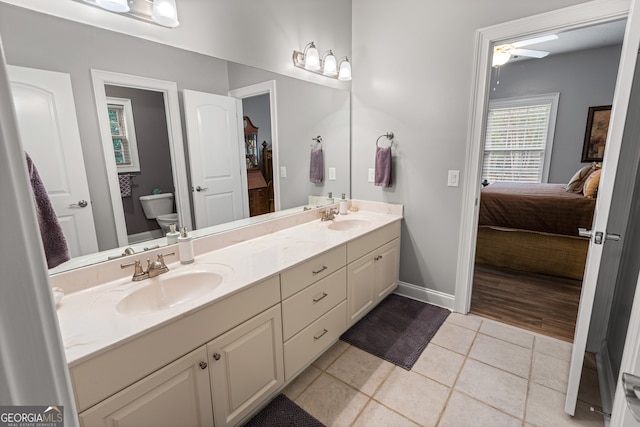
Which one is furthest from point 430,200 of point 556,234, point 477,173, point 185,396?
point 185,396

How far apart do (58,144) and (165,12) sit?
747mm

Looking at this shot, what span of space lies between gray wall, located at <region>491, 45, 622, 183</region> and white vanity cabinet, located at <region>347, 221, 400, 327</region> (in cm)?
419

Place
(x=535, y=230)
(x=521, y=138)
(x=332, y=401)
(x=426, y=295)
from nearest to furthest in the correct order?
(x=332, y=401) → (x=426, y=295) → (x=535, y=230) → (x=521, y=138)

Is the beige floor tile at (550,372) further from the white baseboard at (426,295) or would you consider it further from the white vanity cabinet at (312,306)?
the white vanity cabinet at (312,306)

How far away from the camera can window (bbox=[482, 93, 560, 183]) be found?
16.6 feet

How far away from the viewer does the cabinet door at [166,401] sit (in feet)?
3.17

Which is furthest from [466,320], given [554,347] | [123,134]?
[123,134]

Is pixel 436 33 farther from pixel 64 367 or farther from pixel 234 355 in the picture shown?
pixel 64 367

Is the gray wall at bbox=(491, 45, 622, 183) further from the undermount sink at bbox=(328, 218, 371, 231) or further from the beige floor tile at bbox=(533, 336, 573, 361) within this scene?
the undermount sink at bbox=(328, 218, 371, 231)

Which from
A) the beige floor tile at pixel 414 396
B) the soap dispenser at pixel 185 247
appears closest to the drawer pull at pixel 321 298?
the beige floor tile at pixel 414 396

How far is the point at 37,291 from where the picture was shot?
1.06ft

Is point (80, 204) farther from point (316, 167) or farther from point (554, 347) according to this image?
point (554, 347)

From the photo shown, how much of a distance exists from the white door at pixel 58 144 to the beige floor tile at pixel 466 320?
237cm

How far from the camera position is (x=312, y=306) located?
5.65 ft
